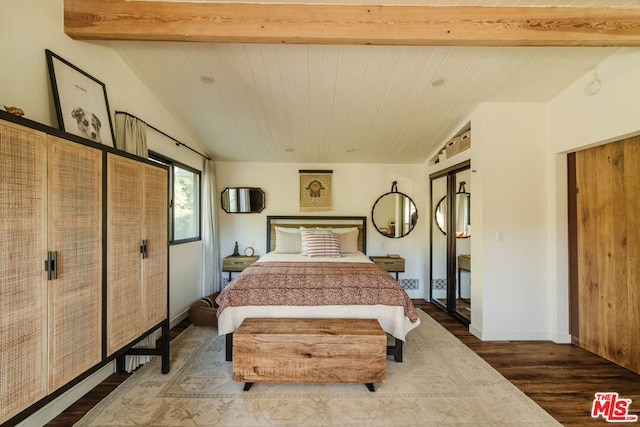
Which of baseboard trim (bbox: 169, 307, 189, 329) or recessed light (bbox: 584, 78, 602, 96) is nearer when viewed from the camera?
recessed light (bbox: 584, 78, 602, 96)

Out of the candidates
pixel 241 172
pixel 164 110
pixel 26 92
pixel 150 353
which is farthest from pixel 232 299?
pixel 241 172

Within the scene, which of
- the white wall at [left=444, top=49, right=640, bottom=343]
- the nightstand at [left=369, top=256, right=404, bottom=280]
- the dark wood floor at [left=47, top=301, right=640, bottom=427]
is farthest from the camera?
the nightstand at [left=369, top=256, right=404, bottom=280]

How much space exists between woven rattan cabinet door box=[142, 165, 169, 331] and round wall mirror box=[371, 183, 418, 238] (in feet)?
11.0

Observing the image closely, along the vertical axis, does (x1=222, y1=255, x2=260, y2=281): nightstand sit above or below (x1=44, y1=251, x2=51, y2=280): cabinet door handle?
Answer: below

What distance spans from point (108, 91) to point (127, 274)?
1.66 m

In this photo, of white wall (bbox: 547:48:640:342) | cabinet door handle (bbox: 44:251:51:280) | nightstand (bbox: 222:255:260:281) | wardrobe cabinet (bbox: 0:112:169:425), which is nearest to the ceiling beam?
white wall (bbox: 547:48:640:342)

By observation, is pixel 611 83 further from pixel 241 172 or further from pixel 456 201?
pixel 241 172

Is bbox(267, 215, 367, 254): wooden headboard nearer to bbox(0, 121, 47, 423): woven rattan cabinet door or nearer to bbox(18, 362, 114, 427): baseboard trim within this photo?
bbox(18, 362, 114, 427): baseboard trim

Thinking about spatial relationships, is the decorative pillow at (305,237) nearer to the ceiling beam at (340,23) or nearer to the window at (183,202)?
the window at (183,202)

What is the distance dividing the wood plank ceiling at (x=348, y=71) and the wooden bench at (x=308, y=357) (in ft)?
7.32

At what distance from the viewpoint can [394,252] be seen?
190 inches

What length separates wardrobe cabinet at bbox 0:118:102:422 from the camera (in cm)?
123

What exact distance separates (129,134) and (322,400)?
2.76 meters

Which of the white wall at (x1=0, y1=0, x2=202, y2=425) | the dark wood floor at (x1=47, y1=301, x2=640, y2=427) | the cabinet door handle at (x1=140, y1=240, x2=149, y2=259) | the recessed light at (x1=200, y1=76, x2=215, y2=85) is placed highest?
the recessed light at (x1=200, y1=76, x2=215, y2=85)
